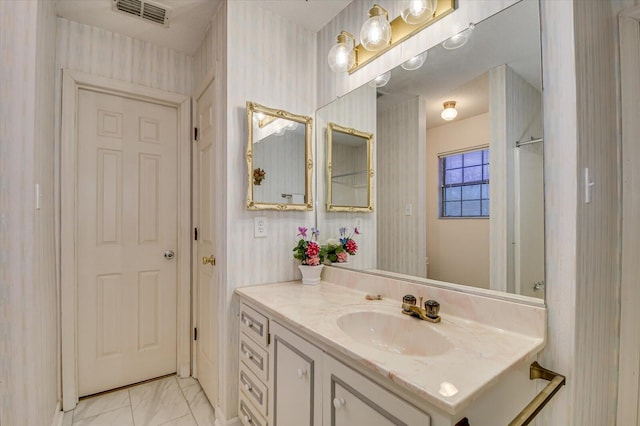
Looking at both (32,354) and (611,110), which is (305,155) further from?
(32,354)

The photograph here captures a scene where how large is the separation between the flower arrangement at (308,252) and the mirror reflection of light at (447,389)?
3.76ft

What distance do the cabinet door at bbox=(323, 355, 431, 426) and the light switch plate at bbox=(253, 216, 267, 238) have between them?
3.15ft

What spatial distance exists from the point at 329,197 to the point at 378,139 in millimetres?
526

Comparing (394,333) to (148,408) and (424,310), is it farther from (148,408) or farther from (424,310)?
(148,408)

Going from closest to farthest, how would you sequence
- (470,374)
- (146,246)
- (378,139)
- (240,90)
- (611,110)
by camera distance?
(470,374)
(611,110)
(378,139)
(240,90)
(146,246)

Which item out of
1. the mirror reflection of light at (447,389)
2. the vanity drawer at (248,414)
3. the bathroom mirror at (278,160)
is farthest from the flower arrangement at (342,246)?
the mirror reflection of light at (447,389)

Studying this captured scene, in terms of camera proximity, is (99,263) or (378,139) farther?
(99,263)

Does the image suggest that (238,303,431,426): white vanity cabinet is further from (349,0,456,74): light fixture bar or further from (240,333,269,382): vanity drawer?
(349,0,456,74): light fixture bar

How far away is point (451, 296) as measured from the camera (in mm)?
1189

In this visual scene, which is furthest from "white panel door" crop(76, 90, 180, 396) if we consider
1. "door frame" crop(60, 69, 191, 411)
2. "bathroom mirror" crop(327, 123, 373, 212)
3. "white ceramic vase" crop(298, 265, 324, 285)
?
"bathroom mirror" crop(327, 123, 373, 212)

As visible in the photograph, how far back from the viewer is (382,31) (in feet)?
4.83

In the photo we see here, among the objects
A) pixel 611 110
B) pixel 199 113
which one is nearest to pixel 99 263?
pixel 199 113

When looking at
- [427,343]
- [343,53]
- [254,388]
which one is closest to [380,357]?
[427,343]

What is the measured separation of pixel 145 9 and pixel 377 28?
1.51 m
